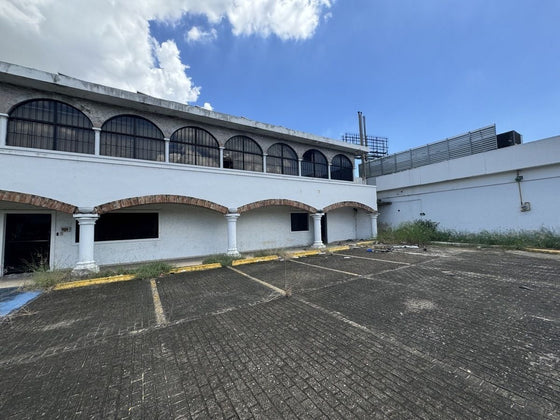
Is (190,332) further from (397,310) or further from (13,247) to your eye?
(13,247)

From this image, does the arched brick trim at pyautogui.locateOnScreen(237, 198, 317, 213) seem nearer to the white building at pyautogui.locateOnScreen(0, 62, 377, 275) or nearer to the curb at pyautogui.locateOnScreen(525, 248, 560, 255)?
the white building at pyautogui.locateOnScreen(0, 62, 377, 275)

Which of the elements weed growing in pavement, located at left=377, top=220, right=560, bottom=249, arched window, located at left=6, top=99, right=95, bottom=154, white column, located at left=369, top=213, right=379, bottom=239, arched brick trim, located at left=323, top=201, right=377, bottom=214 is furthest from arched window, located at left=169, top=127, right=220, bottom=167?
weed growing in pavement, located at left=377, top=220, right=560, bottom=249

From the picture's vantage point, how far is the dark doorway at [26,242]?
26.3 ft

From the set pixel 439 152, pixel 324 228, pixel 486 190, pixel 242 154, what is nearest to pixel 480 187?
pixel 486 190

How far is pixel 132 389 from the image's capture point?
250 centimetres

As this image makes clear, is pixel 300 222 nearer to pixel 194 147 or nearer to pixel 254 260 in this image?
pixel 254 260

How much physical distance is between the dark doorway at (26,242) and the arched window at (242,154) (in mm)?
A: 7620

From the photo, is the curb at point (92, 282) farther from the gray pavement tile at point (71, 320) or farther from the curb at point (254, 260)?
the curb at point (254, 260)

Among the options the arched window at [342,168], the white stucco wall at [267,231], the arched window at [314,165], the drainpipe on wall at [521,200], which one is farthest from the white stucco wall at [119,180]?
the drainpipe on wall at [521,200]

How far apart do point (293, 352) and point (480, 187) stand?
1579 cm

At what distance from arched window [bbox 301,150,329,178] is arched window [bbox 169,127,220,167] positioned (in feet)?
19.1

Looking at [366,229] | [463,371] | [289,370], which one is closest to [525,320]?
[463,371]

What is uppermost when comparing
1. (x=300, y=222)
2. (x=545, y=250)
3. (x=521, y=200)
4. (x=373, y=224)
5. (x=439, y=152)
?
(x=439, y=152)

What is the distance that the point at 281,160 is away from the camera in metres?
14.3
